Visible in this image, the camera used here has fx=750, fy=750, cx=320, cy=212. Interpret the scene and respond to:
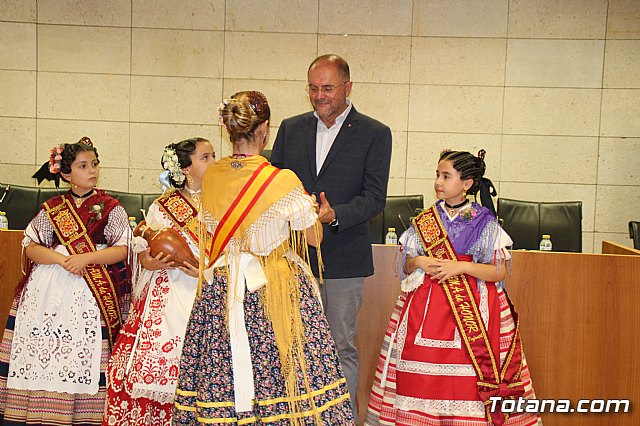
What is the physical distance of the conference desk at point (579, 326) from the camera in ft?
12.0

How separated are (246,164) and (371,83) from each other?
3896 mm

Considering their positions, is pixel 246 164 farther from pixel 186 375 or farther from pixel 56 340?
pixel 56 340

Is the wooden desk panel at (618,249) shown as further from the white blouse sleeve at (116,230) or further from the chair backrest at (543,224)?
the white blouse sleeve at (116,230)

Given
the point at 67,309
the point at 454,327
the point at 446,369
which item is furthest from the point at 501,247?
the point at 67,309

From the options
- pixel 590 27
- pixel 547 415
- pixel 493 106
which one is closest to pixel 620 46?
pixel 590 27

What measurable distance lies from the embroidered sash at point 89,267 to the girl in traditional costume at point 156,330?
17 cm

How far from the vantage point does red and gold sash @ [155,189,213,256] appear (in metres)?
3.24

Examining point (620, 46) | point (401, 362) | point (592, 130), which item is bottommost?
point (401, 362)

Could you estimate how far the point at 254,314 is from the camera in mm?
2502

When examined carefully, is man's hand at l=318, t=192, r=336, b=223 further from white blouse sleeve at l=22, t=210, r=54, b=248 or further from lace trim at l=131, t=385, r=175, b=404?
white blouse sleeve at l=22, t=210, r=54, b=248

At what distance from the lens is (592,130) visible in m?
6.21

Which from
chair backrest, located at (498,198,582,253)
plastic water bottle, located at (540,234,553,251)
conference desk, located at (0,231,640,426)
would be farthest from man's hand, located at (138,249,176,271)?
chair backrest, located at (498,198,582,253)

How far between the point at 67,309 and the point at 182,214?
675mm

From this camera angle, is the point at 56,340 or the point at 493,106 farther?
the point at 493,106
